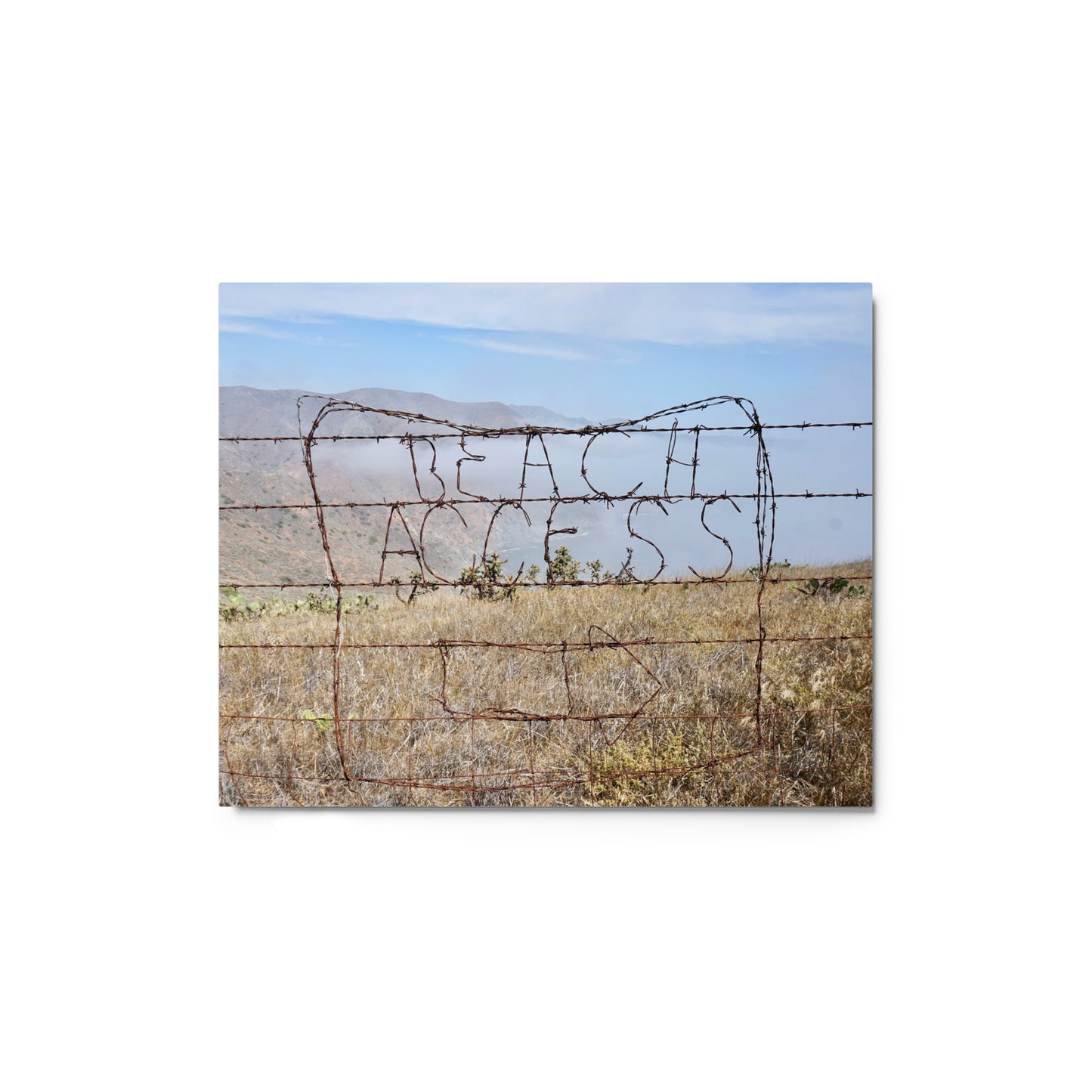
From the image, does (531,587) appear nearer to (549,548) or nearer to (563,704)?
(549,548)

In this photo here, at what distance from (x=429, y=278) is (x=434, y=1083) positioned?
2335 millimetres

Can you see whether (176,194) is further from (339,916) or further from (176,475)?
(339,916)

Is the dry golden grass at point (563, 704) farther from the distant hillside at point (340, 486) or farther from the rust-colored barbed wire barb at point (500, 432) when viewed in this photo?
the rust-colored barbed wire barb at point (500, 432)

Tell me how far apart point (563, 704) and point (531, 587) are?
0.35m

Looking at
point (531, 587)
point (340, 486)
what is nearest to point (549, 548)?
point (531, 587)

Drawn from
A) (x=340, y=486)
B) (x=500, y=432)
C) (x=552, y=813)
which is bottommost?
(x=552, y=813)

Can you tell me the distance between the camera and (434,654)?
242 centimetres

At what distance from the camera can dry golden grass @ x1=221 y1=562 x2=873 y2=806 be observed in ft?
7.80

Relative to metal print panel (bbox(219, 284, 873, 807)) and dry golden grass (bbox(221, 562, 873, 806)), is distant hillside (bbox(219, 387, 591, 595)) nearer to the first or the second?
metal print panel (bbox(219, 284, 873, 807))

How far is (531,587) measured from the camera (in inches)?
96.7

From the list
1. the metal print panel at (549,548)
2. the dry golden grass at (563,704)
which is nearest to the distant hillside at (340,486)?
the metal print panel at (549,548)

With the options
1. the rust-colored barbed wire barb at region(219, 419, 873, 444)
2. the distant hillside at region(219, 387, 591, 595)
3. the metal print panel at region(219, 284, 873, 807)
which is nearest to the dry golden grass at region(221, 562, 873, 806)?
the metal print panel at region(219, 284, 873, 807)

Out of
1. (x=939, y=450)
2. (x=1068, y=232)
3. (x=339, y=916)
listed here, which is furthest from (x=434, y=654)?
(x=1068, y=232)

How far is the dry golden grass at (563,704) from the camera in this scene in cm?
238
